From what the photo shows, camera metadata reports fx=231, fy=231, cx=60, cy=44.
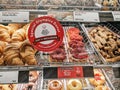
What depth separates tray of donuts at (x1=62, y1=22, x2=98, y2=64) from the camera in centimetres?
145

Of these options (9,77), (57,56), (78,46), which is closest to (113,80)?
(78,46)

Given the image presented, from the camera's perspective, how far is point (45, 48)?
Result: 1.24 metres

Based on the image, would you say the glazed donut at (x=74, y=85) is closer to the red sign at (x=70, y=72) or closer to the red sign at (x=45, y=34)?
the red sign at (x=70, y=72)

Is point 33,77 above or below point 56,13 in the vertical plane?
below

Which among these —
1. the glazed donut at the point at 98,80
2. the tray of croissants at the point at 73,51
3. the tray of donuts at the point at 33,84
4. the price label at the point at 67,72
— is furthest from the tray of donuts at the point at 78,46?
the tray of donuts at the point at 33,84

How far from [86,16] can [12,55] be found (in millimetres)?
487

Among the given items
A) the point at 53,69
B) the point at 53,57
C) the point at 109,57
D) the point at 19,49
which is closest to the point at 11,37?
the point at 19,49

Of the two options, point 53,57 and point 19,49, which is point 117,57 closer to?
point 53,57

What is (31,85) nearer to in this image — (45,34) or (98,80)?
(98,80)

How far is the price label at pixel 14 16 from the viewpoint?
1300 millimetres

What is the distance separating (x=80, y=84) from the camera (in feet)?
5.36

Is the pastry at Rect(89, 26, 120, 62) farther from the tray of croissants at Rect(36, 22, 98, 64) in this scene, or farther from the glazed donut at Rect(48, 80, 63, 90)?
the glazed donut at Rect(48, 80, 63, 90)

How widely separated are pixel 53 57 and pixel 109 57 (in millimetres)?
405

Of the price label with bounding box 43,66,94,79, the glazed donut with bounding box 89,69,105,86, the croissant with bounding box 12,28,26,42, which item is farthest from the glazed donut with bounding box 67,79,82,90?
the croissant with bounding box 12,28,26,42
